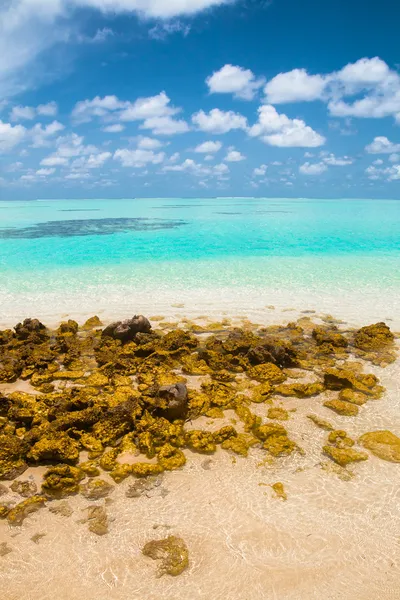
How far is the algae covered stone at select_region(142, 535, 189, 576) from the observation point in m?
3.90

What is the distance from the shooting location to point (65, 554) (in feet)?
13.4

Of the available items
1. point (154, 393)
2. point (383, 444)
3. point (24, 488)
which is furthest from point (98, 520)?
point (383, 444)

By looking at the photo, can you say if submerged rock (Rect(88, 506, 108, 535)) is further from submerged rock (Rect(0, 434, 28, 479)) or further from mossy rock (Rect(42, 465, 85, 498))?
submerged rock (Rect(0, 434, 28, 479))

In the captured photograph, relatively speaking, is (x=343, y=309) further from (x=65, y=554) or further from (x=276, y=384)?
(x=65, y=554)

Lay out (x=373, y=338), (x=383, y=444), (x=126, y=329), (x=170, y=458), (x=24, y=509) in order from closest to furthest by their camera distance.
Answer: (x=24, y=509), (x=170, y=458), (x=383, y=444), (x=126, y=329), (x=373, y=338)

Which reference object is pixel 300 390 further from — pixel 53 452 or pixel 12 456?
pixel 12 456

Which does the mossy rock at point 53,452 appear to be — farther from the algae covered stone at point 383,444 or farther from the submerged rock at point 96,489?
the algae covered stone at point 383,444

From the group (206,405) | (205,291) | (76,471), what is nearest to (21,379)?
(76,471)

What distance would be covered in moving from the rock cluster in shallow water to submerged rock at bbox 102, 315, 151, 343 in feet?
0.09

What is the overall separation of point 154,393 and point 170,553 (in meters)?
2.90

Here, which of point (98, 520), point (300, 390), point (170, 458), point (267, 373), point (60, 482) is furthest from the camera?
point (267, 373)

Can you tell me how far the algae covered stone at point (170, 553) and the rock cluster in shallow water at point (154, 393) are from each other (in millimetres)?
669

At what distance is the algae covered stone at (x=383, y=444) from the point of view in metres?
5.49

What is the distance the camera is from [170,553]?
4.07 meters
